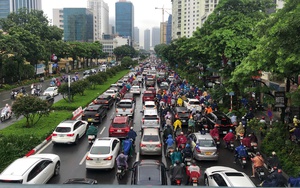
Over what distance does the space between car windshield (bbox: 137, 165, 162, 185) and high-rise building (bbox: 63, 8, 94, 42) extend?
554ft

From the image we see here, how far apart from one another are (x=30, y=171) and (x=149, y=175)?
4249 mm

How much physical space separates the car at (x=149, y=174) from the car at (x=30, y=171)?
3.65 meters

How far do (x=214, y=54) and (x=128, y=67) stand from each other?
78159mm

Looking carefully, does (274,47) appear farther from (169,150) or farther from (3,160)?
(3,160)

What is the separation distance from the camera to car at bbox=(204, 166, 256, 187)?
10.6 meters

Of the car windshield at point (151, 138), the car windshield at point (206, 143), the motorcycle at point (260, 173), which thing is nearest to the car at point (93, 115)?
the car windshield at point (151, 138)

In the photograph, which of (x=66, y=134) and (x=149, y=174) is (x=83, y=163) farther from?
Result: (x=149, y=174)

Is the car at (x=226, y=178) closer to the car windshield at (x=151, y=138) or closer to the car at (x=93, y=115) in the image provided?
the car windshield at (x=151, y=138)

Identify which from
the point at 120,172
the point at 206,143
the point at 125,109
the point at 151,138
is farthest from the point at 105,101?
the point at 120,172

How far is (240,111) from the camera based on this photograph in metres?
26.6

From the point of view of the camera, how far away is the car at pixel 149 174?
1072cm

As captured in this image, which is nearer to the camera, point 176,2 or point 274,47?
point 274,47

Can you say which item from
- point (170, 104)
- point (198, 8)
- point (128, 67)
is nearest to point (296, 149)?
point (170, 104)

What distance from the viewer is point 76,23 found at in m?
172
